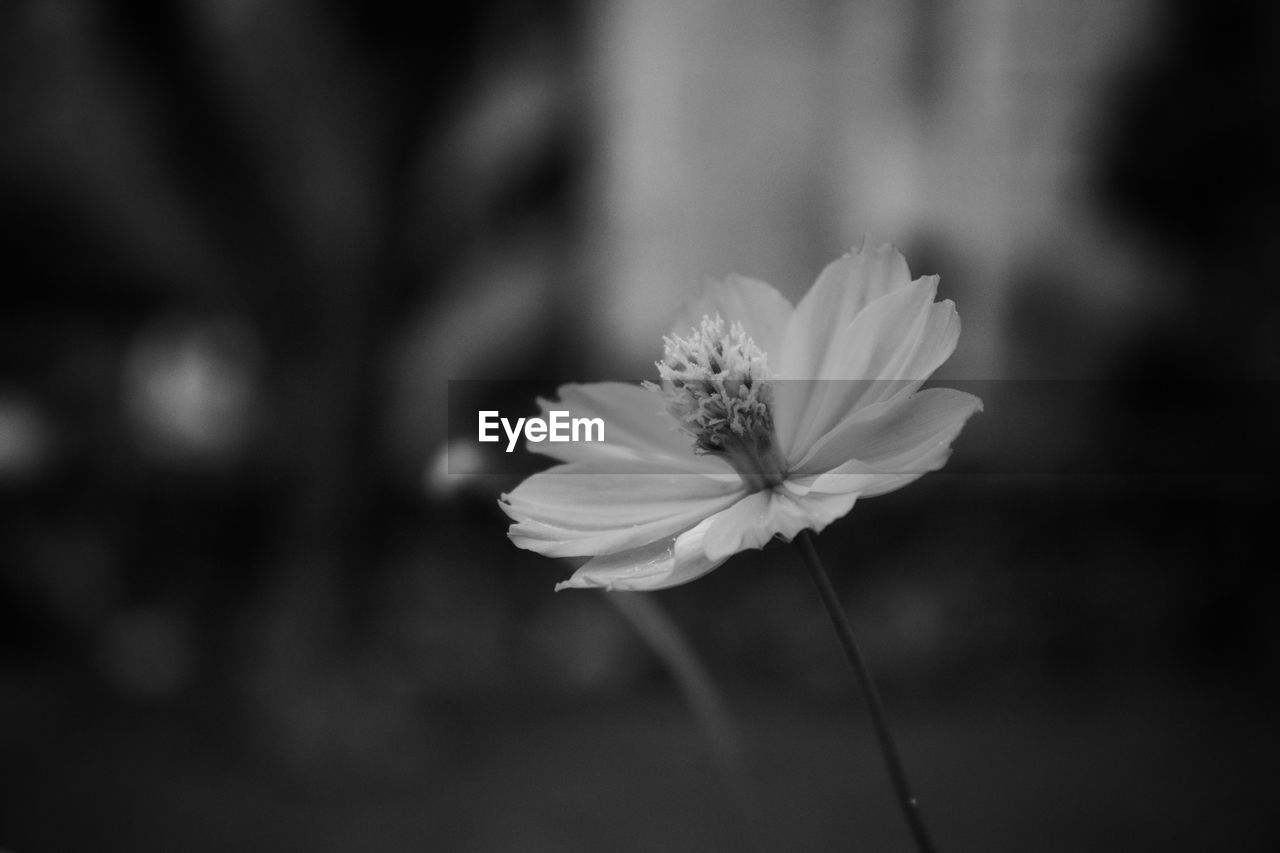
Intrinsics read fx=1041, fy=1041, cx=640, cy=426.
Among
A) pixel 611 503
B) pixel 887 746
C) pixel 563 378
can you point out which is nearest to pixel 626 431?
pixel 611 503

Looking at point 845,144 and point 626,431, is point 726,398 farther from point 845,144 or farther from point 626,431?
point 845,144

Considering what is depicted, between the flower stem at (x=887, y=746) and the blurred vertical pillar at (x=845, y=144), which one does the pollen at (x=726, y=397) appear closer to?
the flower stem at (x=887, y=746)

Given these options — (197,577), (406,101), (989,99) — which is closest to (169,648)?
(197,577)

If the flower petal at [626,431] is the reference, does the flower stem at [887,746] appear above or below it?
below

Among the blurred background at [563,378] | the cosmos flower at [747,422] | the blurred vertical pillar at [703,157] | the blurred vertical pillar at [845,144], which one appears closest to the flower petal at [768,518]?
the cosmos flower at [747,422]

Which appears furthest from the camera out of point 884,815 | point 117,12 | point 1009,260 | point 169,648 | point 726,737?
point 169,648

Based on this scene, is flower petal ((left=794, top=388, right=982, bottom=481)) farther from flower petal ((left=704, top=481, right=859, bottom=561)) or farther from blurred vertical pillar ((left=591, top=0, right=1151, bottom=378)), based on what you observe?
blurred vertical pillar ((left=591, top=0, right=1151, bottom=378))

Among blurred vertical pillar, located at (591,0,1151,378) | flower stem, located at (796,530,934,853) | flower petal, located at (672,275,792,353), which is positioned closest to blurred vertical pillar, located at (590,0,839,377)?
blurred vertical pillar, located at (591,0,1151,378)

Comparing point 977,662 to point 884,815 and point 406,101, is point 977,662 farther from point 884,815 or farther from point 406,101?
point 406,101
